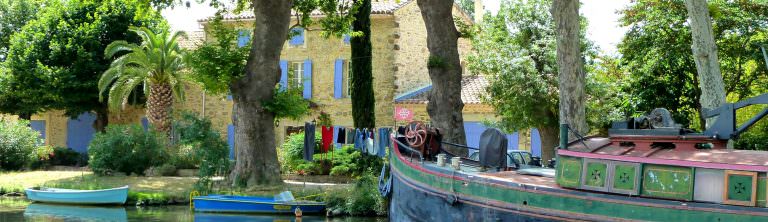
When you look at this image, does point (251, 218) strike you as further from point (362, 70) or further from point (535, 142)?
point (535, 142)

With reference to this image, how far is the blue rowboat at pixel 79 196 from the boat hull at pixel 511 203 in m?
11.1

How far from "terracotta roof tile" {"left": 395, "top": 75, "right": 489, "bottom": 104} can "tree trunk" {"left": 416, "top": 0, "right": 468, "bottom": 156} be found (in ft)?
39.6

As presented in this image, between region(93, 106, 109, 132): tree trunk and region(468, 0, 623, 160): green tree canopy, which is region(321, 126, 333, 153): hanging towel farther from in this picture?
region(93, 106, 109, 132): tree trunk

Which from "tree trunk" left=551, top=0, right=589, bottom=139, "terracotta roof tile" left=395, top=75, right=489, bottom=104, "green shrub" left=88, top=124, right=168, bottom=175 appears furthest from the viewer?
"terracotta roof tile" left=395, top=75, right=489, bottom=104

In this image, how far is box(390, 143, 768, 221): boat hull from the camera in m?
11.5

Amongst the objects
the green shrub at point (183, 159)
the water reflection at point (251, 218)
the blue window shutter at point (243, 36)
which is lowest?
the water reflection at point (251, 218)

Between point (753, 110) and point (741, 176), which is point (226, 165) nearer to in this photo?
point (753, 110)

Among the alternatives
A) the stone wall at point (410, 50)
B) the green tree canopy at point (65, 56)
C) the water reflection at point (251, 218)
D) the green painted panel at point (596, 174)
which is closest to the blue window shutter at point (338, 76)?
the stone wall at point (410, 50)

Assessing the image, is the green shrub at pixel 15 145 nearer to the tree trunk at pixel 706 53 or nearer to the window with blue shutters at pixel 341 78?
the window with blue shutters at pixel 341 78

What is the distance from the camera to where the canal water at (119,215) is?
22.7 metres

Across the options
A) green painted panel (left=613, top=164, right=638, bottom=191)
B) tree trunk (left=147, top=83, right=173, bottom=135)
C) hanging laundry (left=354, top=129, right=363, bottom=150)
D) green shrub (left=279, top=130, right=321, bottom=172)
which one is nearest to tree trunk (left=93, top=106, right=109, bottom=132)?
tree trunk (left=147, top=83, right=173, bottom=135)

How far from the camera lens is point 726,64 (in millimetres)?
26359

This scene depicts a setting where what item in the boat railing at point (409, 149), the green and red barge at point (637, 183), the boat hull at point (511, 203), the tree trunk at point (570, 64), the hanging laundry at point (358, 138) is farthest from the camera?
the hanging laundry at point (358, 138)

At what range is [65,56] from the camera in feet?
129
